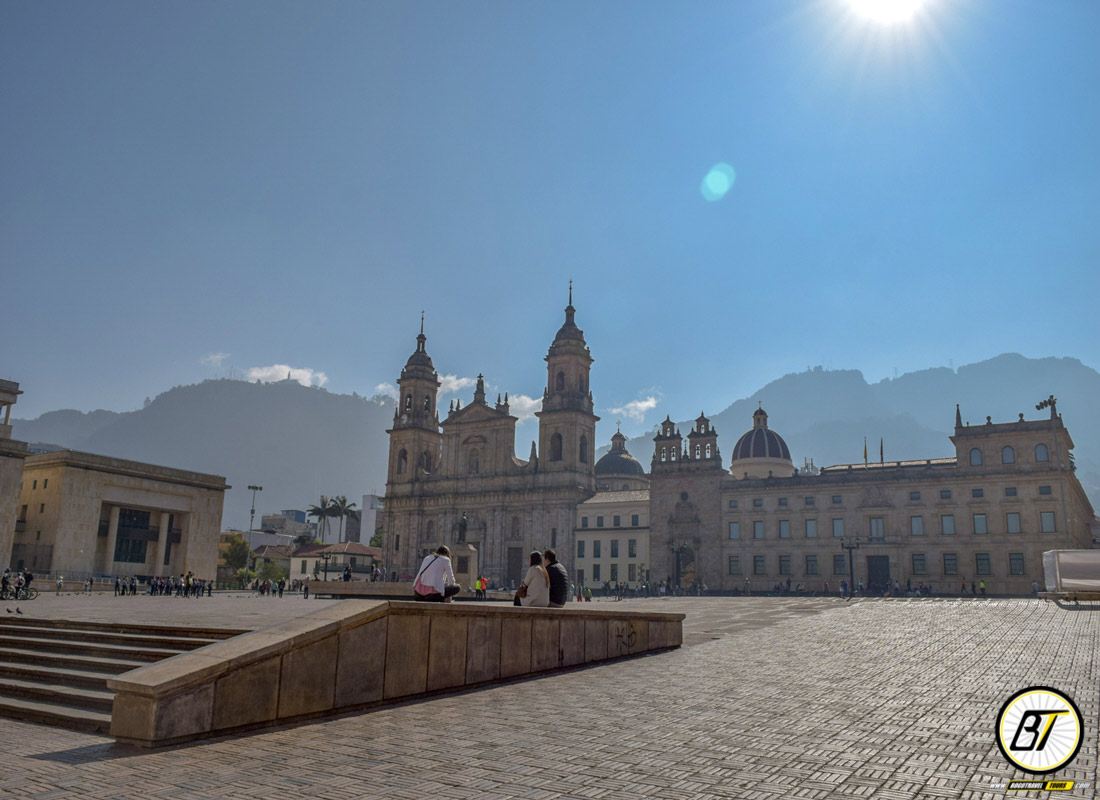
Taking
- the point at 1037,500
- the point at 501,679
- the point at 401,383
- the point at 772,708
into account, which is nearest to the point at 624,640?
the point at 501,679

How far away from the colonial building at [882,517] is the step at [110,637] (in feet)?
179

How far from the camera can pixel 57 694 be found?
29.7 ft

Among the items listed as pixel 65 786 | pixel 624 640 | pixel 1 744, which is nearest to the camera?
pixel 65 786

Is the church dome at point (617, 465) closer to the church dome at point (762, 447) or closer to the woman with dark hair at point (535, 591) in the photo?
the church dome at point (762, 447)

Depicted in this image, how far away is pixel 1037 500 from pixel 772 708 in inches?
2180

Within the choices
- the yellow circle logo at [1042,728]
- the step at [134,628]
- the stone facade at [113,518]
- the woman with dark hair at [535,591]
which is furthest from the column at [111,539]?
the yellow circle logo at [1042,728]

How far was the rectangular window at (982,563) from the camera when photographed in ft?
183

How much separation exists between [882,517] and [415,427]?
2019 inches

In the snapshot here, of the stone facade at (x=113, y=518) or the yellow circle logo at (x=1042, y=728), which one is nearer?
the yellow circle logo at (x=1042, y=728)

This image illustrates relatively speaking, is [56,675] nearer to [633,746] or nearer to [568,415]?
[633,746]

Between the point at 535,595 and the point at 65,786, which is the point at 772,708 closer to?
the point at 535,595

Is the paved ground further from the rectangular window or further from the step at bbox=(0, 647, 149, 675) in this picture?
the rectangular window

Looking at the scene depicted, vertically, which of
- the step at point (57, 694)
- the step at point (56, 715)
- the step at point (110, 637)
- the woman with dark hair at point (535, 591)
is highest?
the woman with dark hair at point (535, 591)

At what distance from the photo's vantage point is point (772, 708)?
29.0ft
